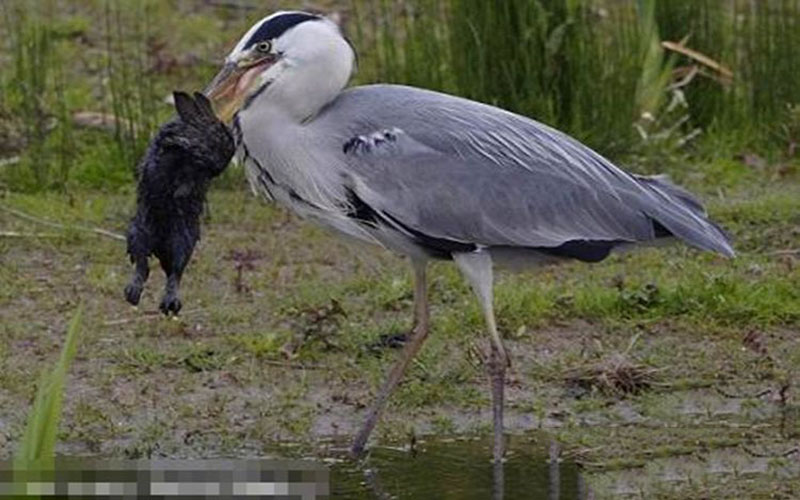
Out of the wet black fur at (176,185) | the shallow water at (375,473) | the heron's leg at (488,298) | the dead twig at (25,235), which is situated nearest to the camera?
the shallow water at (375,473)

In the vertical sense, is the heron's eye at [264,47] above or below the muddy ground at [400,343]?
above

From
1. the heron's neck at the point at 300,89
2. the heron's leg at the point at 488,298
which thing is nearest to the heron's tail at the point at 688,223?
the heron's leg at the point at 488,298

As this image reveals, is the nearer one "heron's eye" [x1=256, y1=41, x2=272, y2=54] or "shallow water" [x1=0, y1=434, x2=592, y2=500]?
"shallow water" [x1=0, y1=434, x2=592, y2=500]

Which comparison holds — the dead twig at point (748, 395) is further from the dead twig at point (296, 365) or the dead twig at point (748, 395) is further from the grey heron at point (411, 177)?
the dead twig at point (296, 365)

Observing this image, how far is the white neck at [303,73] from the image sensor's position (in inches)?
255

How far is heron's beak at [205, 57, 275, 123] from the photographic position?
650 cm

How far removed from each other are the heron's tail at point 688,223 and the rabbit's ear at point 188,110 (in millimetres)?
1410

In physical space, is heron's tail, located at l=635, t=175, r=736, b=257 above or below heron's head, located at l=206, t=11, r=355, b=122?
below

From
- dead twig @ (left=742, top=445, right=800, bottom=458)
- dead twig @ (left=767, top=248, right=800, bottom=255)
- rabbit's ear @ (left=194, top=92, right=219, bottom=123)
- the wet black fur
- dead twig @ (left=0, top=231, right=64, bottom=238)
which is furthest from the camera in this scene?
dead twig @ (left=0, top=231, right=64, bottom=238)

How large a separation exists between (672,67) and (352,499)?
4.23 m

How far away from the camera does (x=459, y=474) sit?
621 cm

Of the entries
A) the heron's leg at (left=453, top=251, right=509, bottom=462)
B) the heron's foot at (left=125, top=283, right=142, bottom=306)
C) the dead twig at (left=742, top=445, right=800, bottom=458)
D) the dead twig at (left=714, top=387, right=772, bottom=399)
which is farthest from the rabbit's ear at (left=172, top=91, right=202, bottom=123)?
the dead twig at (left=714, top=387, right=772, bottom=399)

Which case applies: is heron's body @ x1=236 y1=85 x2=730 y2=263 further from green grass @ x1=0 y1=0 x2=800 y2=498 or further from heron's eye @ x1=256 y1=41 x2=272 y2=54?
green grass @ x1=0 y1=0 x2=800 y2=498

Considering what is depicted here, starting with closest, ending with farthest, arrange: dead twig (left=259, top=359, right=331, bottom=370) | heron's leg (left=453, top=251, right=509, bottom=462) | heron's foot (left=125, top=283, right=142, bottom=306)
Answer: heron's foot (left=125, top=283, right=142, bottom=306)
heron's leg (left=453, top=251, right=509, bottom=462)
dead twig (left=259, top=359, right=331, bottom=370)
